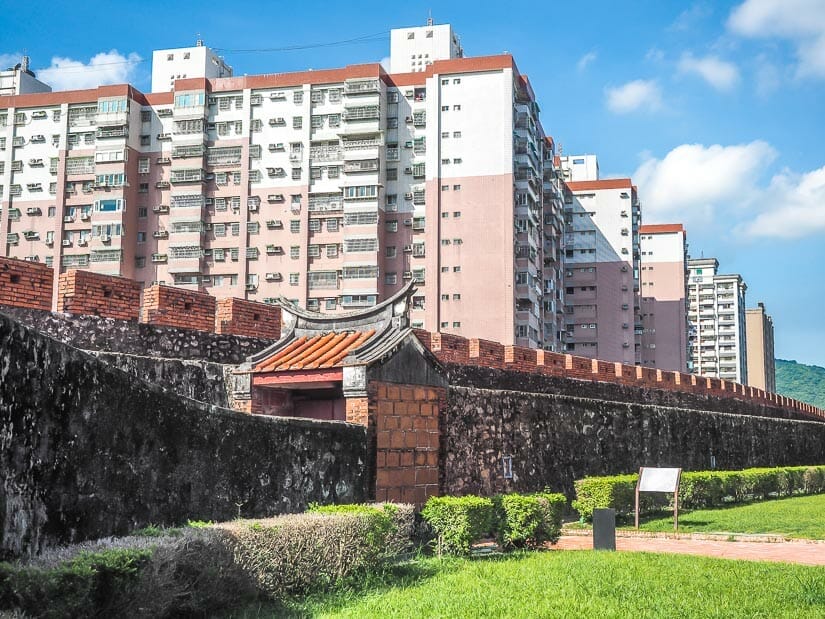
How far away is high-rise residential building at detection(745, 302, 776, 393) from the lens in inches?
5059

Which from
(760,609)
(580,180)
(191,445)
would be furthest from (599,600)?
(580,180)

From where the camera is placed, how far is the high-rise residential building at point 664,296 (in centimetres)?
8300

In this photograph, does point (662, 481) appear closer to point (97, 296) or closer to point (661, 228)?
point (97, 296)

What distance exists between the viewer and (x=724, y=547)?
39.0 feet

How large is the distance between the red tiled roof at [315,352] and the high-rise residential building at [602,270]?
61.0 meters

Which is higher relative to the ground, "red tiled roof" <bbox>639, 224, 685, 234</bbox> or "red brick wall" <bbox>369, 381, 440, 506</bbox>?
"red tiled roof" <bbox>639, 224, 685, 234</bbox>

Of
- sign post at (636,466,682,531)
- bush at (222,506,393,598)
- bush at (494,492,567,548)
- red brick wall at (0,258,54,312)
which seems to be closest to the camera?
bush at (222,506,393,598)

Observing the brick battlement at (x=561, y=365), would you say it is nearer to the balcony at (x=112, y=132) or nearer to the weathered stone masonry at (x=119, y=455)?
the weathered stone masonry at (x=119, y=455)

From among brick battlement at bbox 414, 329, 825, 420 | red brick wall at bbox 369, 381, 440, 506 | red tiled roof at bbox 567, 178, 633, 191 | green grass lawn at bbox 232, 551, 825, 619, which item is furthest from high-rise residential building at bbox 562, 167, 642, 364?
green grass lawn at bbox 232, 551, 825, 619

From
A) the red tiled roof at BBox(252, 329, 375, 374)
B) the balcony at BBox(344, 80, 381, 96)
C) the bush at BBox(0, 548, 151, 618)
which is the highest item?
the balcony at BBox(344, 80, 381, 96)

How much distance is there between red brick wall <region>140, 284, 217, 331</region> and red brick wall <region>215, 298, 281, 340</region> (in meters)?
0.23

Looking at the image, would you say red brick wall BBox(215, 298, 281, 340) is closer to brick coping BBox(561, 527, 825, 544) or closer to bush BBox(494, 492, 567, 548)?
bush BBox(494, 492, 567, 548)

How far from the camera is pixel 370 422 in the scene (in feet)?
34.0

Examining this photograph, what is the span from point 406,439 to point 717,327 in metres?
110
